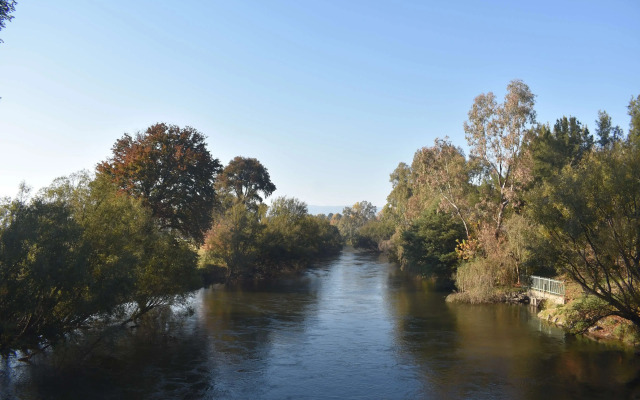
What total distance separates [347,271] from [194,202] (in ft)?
107

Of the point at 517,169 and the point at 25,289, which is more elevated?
the point at 517,169

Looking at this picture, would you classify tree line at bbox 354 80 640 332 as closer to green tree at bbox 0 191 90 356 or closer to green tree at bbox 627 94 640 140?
green tree at bbox 627 94 640 140

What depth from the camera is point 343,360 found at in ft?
79.0

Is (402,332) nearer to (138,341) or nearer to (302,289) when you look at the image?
(138,341)

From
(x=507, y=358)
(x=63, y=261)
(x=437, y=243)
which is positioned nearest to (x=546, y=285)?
(x=437, y=243)

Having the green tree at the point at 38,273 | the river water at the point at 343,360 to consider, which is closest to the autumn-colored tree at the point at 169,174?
the river water at the point at 343,360

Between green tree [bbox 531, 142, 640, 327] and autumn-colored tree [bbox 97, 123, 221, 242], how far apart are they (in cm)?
2886

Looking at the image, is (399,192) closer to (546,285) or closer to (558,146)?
(558,146)

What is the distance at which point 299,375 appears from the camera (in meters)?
21.7

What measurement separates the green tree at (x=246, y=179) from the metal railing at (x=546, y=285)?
203 feet

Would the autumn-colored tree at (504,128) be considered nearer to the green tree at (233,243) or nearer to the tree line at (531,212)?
the tree line at (531,212)

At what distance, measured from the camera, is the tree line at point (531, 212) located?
72.5 feet

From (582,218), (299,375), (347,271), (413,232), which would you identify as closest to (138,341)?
(299,375)

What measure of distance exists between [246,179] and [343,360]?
7402 centimetres
